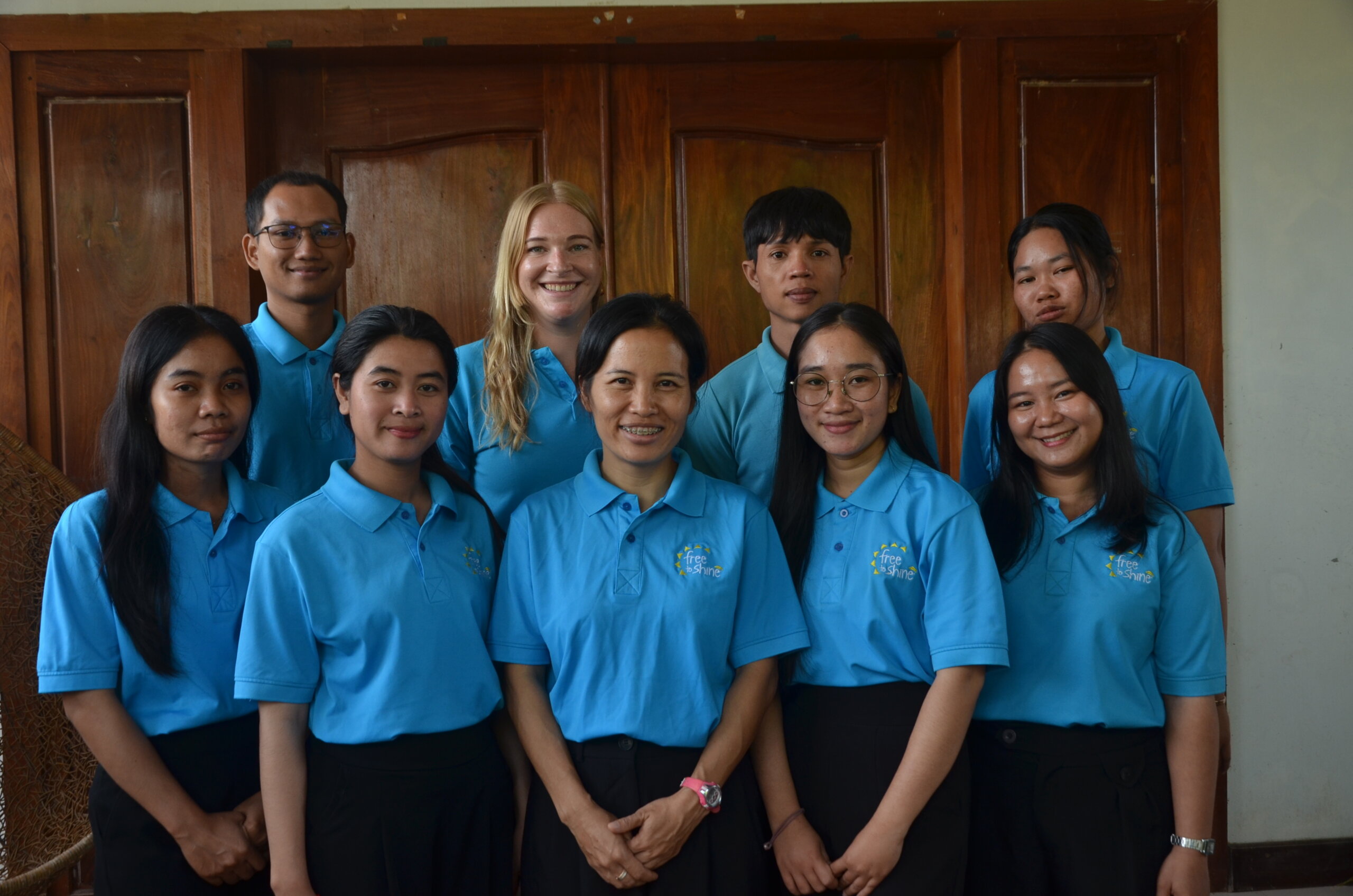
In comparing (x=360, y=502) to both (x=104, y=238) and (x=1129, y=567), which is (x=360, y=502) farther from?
(x=104, y=238)

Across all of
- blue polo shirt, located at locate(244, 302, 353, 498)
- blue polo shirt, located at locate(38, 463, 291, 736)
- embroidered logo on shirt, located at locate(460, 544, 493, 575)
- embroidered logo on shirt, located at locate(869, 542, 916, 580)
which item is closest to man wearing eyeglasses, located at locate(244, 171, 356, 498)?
blue polo shirt, located at locate(244, 302, 353, 498)

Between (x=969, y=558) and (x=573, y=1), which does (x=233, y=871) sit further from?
(x=573, y=1)

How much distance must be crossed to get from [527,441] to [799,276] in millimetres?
697

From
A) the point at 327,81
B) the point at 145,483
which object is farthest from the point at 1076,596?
the point at 327,81

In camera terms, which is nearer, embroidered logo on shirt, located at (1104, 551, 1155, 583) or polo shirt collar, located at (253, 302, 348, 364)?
embroidered logo on shirt, located at (1104, 551, 1155, 583)

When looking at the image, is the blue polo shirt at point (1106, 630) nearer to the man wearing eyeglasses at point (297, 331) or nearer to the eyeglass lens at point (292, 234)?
the man wearing eyeglasses at point (297, 331)

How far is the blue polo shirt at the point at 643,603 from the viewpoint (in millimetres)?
1554

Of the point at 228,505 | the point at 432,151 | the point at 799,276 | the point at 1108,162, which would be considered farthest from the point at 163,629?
the point at 1108,162

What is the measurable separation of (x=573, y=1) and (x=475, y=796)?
211cm

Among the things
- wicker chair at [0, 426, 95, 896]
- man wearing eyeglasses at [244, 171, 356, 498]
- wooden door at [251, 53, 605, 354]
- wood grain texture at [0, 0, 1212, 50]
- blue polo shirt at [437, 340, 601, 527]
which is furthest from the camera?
wooden door at [251, 53, 605, 354]

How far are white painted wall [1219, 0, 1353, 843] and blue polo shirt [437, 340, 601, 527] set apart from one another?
201 centimetres

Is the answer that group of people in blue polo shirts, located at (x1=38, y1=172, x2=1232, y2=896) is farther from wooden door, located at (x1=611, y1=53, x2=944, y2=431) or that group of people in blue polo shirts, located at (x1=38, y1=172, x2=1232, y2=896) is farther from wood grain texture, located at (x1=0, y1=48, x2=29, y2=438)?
wood grain texture, located at (x1=0, y1=48, x2=29, y2=438)

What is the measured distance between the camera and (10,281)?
2.64 metres

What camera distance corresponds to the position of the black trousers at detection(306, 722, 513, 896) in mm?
1500
